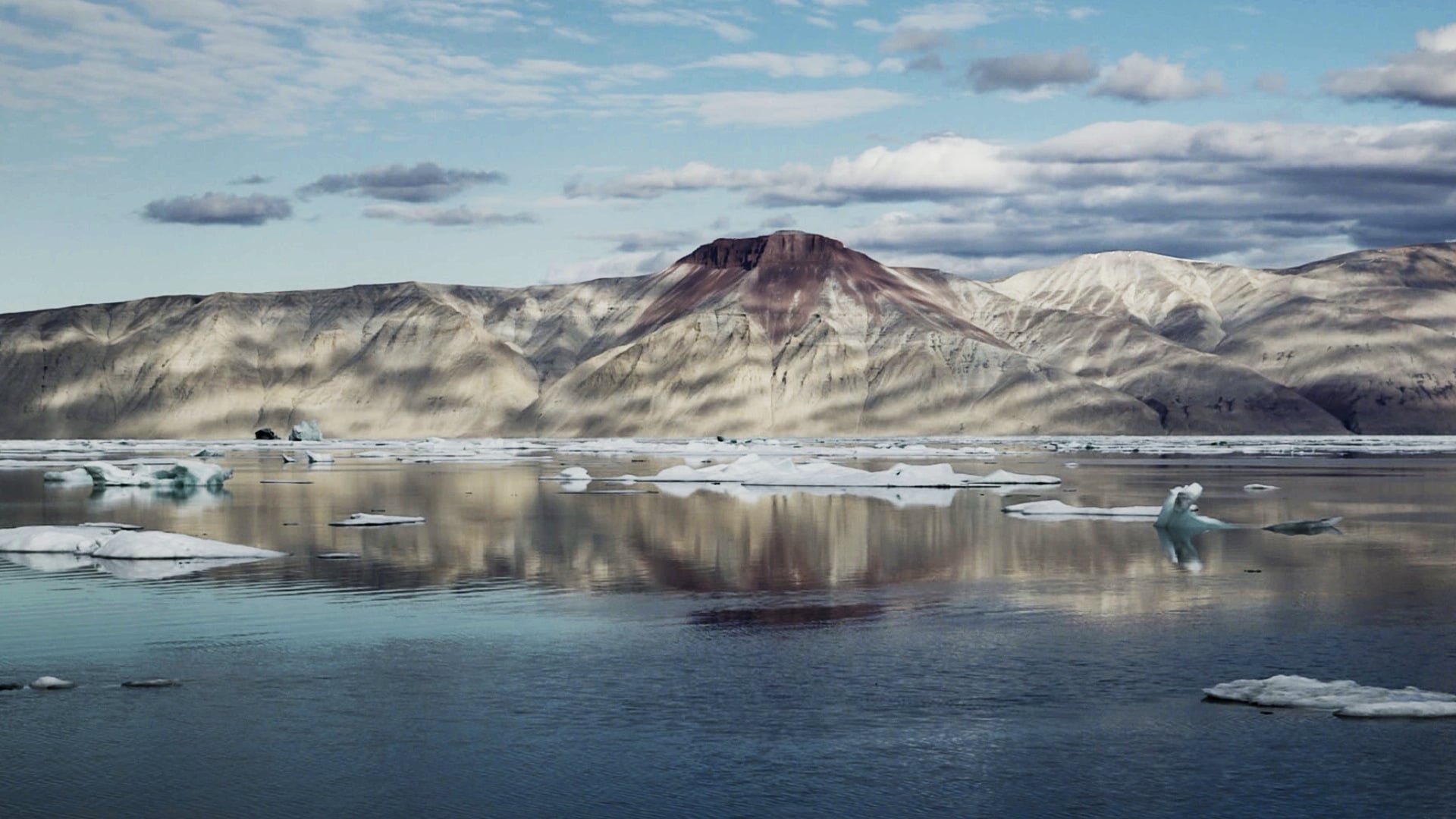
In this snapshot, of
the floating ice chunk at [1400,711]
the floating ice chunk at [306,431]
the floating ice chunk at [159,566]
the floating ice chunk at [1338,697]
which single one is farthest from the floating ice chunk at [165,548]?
the floating ice chunk at [306,431]

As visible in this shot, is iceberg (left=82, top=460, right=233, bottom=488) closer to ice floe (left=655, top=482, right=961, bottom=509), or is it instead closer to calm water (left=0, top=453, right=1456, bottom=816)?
ice floe (left=655, top=482, right=961, bottom=509)

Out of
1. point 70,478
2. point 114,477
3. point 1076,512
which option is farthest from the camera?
point 70,478

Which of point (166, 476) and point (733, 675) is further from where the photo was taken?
point (166, 476)

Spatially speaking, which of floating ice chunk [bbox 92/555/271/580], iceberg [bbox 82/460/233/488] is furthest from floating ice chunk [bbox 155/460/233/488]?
floating ice chunk [bbox 92/555/271/580]

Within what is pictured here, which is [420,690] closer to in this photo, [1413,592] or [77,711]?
[77,711]

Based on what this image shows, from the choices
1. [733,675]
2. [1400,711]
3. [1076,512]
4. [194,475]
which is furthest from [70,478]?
[1400,711]

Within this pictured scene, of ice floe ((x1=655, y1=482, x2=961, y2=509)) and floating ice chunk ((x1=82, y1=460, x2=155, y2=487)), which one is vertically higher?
floating ice chunk ((x1=82, y1=460, x2=155, y2=487))

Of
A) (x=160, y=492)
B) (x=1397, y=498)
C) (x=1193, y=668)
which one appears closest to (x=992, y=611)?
(x=1193, y=668)

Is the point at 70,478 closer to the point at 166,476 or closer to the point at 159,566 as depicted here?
the point at 166,476
